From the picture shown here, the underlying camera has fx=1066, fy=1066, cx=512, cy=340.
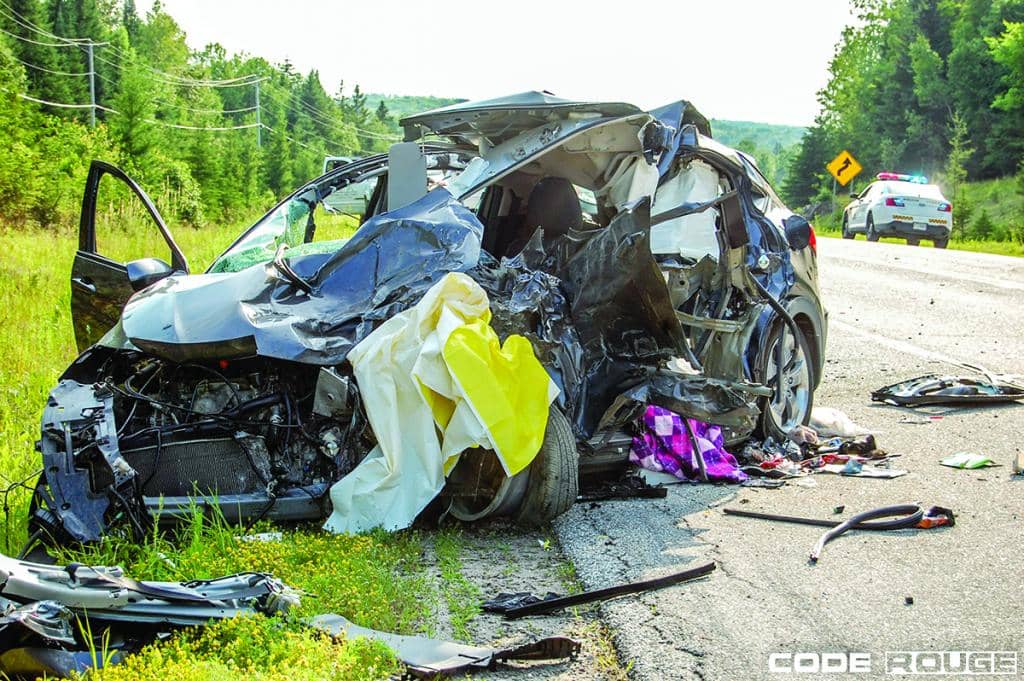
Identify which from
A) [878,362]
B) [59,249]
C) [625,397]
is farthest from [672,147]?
[59,249]

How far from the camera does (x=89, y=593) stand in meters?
3.30

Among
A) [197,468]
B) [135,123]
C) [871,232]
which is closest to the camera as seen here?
[197,468]

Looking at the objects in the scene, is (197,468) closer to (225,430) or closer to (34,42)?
(225,430)

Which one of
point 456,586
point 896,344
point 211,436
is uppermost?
point 211,436

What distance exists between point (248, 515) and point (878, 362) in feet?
24.3

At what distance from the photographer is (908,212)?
29078 millimetres

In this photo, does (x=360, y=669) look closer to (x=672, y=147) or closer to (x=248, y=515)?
(x=248, y=515)

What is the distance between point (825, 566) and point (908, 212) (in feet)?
87.5

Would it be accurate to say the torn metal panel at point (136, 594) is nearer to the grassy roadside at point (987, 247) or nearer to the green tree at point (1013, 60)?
the grassy roadside at point (987, 247)

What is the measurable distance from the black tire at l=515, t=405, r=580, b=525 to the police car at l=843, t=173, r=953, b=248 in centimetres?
2638

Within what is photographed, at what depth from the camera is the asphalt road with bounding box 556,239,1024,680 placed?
→ 12.1 feet

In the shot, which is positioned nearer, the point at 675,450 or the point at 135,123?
the point at 675,450

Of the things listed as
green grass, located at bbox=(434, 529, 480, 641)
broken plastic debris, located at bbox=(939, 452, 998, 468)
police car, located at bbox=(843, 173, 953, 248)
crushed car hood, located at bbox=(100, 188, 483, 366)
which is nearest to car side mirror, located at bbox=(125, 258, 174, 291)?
crushed car hood, located at bbox=(100, 188, 483, 366)

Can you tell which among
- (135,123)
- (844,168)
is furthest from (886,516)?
(844,168)
